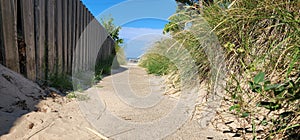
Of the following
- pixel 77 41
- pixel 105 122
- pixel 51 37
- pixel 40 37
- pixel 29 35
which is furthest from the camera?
pixel 77 41

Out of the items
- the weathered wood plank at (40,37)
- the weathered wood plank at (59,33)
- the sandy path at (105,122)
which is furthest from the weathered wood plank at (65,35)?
the sandy path at (105,122)

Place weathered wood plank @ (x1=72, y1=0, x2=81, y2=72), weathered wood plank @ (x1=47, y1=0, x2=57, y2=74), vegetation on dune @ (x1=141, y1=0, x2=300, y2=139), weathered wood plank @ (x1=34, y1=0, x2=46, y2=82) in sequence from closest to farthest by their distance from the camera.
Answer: vegetation on dune @ (x1=141, y1=0, x2=300, y2=139)
weathered wood plank @ (x1=34, y1=0, x2=46, y2=82)
weathered wood plank @ (x1=47, y1=0, x2=57, y2=74)
weathered wood plank @ (x1=72, y1=0, x2=81, y2=72)

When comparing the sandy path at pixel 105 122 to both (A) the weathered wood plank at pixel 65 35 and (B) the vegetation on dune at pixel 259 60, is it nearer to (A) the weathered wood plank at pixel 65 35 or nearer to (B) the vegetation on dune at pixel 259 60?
(B) the vegetation on dune at pixel 259 60

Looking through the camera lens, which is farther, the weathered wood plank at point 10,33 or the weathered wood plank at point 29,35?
the weathered wood plank at point 29,35

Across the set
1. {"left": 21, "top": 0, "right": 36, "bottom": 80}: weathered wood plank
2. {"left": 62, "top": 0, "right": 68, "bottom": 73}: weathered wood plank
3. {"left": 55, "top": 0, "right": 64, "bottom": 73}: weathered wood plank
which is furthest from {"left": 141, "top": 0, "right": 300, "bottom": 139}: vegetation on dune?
{"left": 62, "top": 0, "right": 68, "bottom": 73}: weathered wood plank

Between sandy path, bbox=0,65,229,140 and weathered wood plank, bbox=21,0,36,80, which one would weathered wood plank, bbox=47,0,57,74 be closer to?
weathered wood plank, bbox=21,0,36,80

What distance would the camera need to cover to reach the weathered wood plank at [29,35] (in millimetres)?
2328

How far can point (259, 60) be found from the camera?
1.23 meters

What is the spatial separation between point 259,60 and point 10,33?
2139 mm

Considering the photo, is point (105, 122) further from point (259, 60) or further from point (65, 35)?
point (65, 35)

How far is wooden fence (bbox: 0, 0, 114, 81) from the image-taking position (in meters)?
2.08

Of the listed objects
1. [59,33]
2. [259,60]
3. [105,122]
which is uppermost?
[59,33]

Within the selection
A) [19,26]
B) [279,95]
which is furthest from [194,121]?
[19,26]

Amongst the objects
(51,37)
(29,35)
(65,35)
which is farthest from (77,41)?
(29,35)
